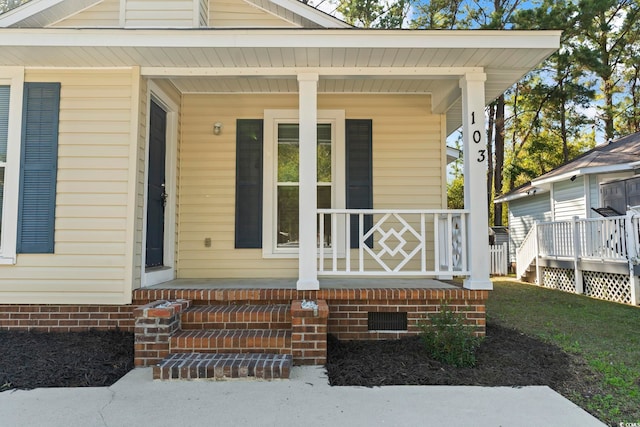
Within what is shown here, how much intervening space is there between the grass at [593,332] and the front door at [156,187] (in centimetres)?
423

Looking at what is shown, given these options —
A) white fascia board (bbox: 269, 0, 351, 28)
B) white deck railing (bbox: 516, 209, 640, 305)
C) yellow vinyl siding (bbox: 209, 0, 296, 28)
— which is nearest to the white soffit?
yellow vinyl siding (bbox: 209, 0, 296, 28)

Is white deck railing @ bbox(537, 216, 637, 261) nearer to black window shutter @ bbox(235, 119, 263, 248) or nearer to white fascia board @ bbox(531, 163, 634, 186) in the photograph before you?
white fascia board @ bbox(531, 163, 634, 186)

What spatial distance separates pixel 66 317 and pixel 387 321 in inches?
126

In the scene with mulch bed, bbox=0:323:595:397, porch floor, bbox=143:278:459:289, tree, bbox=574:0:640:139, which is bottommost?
mulch bed, bbox=0:323:595:397

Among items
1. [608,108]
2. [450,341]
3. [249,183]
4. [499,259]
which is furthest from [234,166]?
[608,108]

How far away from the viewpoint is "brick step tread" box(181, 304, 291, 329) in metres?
3.69

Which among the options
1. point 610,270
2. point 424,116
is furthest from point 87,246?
point 610,270

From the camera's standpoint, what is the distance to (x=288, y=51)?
395cm

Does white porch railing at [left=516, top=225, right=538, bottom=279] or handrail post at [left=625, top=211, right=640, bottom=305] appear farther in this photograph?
white porch railing at [left=516, top=225, right=538, bottom=279]

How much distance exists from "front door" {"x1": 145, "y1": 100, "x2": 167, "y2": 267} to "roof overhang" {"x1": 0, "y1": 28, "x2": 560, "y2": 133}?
2.52 feet

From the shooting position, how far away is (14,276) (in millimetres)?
4113

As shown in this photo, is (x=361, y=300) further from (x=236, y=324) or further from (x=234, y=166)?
(x=234, y=166)

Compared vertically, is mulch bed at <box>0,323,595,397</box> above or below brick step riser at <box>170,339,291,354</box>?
below

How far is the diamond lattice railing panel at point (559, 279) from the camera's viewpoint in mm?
8750
